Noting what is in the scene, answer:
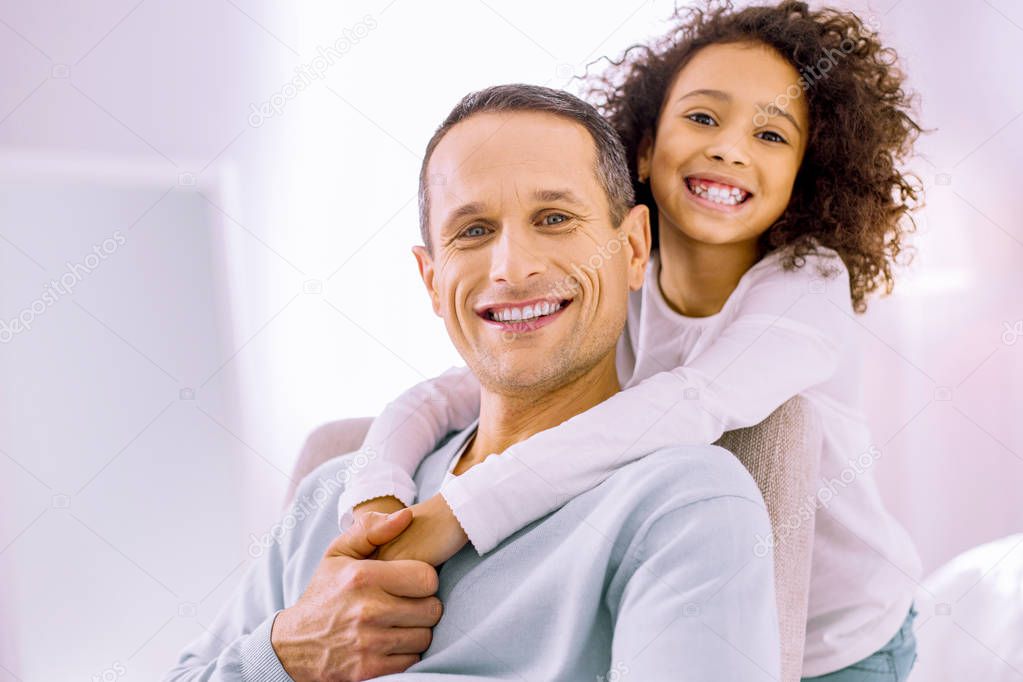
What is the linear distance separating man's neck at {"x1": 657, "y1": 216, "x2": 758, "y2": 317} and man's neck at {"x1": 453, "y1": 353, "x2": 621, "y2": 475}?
0.98ft

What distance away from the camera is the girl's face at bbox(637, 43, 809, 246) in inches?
57.7

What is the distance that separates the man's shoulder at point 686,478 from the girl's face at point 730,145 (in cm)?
50

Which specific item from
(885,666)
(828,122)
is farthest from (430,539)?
(828,122)

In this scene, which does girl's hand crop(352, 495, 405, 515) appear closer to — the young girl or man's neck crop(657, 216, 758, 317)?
the young girl

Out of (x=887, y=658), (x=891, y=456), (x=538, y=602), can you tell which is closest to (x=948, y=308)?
(x=891, y=456)

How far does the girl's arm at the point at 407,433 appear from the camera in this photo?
132 cm

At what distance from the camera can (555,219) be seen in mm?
1260

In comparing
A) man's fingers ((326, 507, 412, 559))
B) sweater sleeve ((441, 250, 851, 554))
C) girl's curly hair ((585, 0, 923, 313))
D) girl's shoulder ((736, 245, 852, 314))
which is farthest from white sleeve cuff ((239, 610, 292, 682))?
girl's curly hair ((585, 0, 923, 313))

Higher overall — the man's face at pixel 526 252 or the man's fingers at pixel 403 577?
the man's face at pixel 526 252

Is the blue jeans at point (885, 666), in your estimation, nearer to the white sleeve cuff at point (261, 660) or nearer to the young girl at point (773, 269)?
the young girl at point (773, 269)

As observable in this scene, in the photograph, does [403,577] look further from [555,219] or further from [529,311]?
[555,219]
